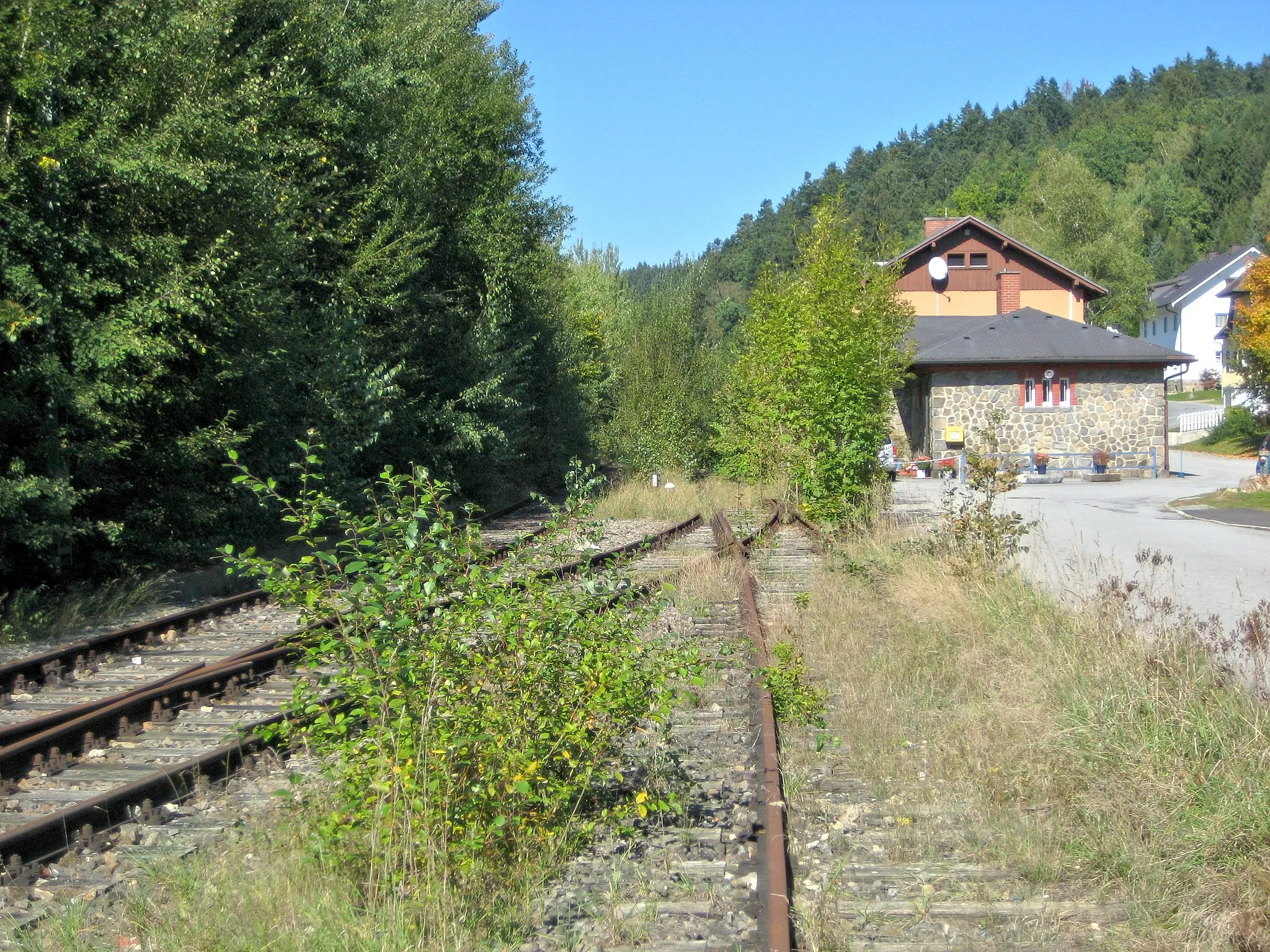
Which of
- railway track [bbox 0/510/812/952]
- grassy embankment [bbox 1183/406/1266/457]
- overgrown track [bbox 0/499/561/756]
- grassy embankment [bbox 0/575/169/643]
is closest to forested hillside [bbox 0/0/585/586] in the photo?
grassy embankment [bbox 0/575/169/643]

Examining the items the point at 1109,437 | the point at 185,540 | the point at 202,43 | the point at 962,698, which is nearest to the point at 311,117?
the point at 202,43

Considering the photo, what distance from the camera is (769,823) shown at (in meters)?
4.87

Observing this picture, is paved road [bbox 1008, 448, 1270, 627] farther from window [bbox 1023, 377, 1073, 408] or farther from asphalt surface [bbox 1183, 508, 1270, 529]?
window [bbox 1023, 377, 1073, 408]

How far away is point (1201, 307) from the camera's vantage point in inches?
3332

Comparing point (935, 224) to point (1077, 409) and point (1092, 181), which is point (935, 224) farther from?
point (1092, 181)

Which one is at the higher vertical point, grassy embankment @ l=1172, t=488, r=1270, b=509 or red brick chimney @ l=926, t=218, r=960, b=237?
red brick chimney @ l=926, t=218, r=960, b=237

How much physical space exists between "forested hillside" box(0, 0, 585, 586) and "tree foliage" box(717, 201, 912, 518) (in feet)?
18.3

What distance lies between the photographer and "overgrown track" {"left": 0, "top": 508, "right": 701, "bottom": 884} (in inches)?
199

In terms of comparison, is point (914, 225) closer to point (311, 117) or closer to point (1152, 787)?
point (311, 117)

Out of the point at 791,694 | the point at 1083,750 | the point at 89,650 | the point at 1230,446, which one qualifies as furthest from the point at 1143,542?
the point at 1230,446

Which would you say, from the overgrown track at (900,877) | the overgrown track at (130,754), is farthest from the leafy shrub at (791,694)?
the overgrown track at (130,754)

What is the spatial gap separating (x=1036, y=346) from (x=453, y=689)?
36148 mm

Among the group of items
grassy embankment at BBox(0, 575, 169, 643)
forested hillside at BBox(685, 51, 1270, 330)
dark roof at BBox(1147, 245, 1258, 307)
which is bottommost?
grassy embankment at BBox(0, 575, 169, 643)

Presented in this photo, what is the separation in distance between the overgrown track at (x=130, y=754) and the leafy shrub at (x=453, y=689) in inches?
15.8
